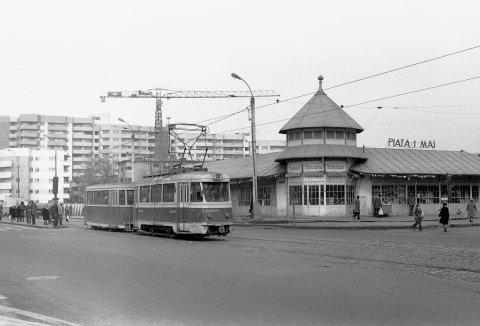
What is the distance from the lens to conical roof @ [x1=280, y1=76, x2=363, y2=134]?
145 feet

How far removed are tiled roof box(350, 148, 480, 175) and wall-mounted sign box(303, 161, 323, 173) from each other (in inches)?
97.0

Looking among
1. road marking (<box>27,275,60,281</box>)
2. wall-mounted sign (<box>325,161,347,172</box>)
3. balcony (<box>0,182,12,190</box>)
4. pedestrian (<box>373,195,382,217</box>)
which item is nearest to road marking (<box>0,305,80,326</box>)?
road marking (<box>27,275,60,281</box>)

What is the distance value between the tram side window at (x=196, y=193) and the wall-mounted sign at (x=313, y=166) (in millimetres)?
20332

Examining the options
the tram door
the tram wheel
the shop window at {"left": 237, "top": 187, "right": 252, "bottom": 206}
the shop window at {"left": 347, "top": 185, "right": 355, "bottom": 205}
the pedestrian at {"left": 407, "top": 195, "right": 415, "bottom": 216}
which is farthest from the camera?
the shop window at {"left": 237, "top": 187, "right": 252, "bottom": 206}

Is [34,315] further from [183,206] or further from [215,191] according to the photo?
[215,191]

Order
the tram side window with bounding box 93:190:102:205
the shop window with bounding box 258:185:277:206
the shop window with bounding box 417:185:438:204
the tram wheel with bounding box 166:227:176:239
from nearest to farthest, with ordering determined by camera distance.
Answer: the tram wheel with bounding box 166:227:176:239
the tram side window with bounding box 93:190:102:205
the shop window with bounding box 417:185:438:204
the shop window with bounding box 258:185:277:206

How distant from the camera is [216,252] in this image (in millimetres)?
17609

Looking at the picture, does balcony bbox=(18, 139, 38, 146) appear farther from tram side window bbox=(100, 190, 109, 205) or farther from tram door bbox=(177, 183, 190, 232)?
tram door bbox=(177, 183, 190, 232)

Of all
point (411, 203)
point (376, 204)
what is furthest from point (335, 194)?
point (411, 203)

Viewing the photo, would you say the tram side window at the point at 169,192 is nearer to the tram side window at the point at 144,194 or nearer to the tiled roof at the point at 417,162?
the tram side window at the point at 144,194

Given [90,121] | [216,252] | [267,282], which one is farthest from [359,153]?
[90,121]

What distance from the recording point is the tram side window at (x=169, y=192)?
2489 cm

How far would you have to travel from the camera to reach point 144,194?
28.0 m

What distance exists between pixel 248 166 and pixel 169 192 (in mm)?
26061
